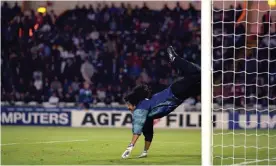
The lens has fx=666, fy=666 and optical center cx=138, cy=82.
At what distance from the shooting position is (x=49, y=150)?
593 inches

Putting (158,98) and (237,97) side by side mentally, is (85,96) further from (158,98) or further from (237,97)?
(237,97)

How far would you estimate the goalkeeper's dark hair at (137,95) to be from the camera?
1345 cm

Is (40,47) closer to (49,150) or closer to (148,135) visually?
(49,150)

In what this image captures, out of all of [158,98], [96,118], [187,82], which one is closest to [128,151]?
[158,98]

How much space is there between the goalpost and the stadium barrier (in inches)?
3.2

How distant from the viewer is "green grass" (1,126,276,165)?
12.9 metres

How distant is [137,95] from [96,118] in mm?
11756

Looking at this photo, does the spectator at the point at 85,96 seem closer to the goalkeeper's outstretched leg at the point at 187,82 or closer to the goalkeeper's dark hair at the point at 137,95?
the goalkeeper's outstretched leg at the point at 187,82

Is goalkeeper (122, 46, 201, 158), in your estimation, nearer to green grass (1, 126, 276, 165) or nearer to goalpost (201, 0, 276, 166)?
goalpost (201, 0, 276, 166)

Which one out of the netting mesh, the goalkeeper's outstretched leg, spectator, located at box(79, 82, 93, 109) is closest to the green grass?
the netting mesh

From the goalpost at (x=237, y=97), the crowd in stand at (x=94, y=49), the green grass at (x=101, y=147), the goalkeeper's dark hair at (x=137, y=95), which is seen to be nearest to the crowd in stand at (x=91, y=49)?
the crowd in stand at (x=94, y=49)

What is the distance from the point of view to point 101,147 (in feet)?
53.4

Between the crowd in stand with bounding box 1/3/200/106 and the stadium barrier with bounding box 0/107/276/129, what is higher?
the crowd in stand with bounding box 1/3/200/106

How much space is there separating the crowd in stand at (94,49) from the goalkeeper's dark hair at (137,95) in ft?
39.3
